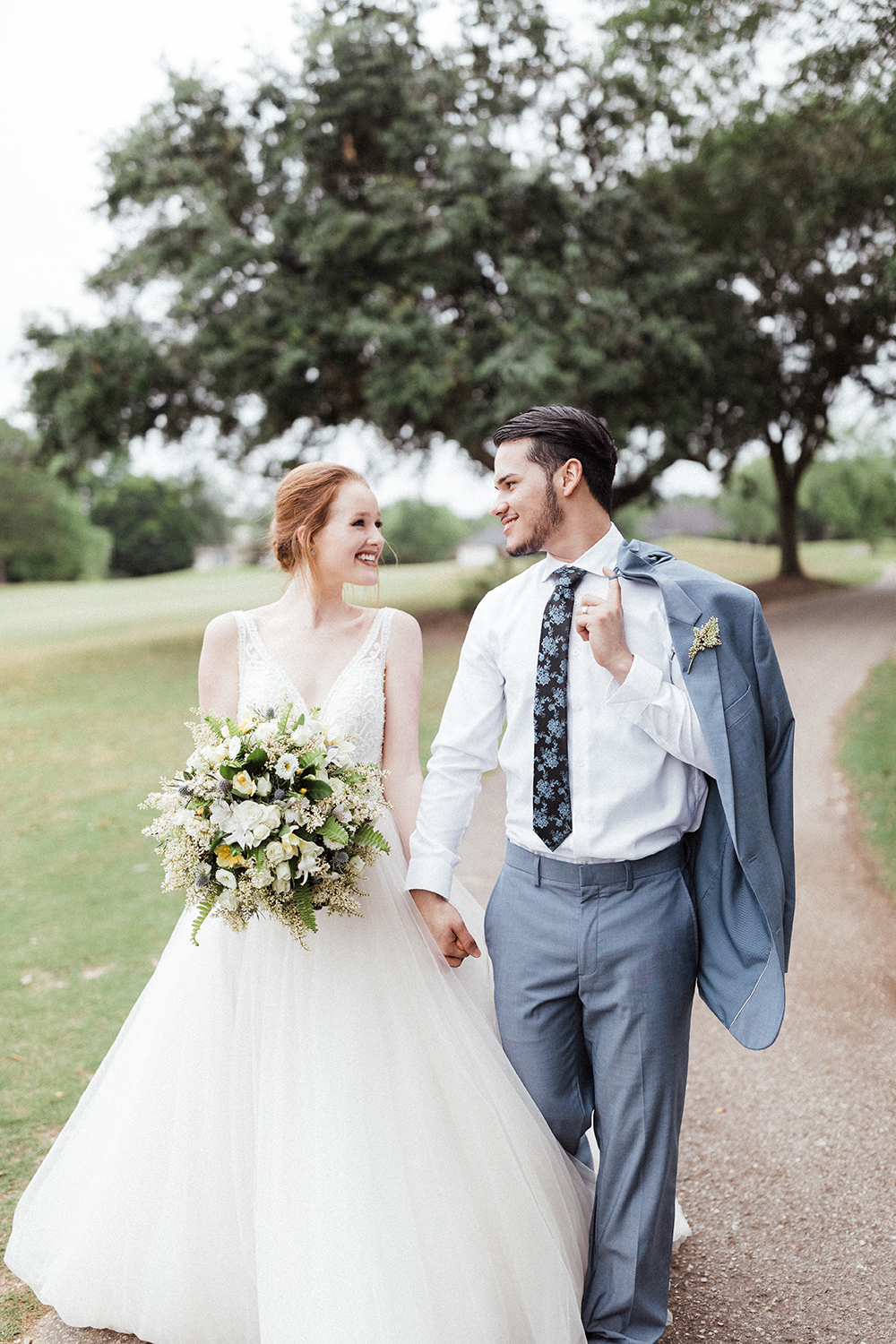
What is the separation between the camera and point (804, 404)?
2795 cm

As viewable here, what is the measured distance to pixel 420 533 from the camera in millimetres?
68750

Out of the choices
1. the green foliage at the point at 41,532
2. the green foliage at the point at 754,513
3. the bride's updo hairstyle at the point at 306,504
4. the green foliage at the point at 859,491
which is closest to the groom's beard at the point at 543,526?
the bride's updo hairstyle at the point at 306,504

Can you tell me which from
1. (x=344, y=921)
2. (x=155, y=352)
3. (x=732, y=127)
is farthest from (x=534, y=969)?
(x=732, y=127)

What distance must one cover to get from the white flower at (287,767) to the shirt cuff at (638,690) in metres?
0.82

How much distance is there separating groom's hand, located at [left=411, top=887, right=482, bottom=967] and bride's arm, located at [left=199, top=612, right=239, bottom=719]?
92cm

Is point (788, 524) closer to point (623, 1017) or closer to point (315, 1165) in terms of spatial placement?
point (623, 1017)

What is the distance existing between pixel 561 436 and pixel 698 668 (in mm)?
747

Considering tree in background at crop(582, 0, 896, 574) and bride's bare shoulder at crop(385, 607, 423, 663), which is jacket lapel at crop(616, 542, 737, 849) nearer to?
bride's bare shoulder at crop(385, 607, 423, 663)

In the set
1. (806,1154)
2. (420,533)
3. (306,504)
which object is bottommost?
(806,1154)

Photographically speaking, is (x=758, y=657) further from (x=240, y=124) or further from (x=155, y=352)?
(x=240, y=124)

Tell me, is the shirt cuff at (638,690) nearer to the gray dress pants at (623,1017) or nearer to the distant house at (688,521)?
the gray dress pants at (623,1017)

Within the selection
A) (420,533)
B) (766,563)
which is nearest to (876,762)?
(766,563)

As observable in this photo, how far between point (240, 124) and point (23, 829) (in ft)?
45.5

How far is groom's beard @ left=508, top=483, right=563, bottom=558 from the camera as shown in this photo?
2.82 meters
